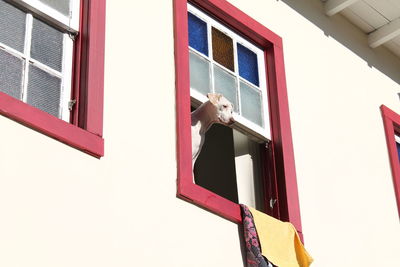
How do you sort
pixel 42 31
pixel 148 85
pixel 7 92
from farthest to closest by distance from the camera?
pixel 148 85
pixel 42 31
pixel 7 92

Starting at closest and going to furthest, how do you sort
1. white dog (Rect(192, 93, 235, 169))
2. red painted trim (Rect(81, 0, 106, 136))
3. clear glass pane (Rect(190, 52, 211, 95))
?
red painted trim (Rect(81, 0, 106, 136)), white dog (Rect(192, 93, 235, 169)), clear glass pane (Rect(190, 52, 211, 95))

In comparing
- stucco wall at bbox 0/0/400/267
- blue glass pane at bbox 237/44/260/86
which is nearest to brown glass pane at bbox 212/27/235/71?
blue glass pane at bbox 237/44/260/86

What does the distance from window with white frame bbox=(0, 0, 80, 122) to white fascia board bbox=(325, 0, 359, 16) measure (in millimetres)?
3130

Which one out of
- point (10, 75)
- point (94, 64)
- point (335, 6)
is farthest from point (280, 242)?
point (335, 6)

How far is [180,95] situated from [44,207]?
5.14 ft

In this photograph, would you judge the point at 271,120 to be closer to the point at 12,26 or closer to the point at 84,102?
the point at 84,102

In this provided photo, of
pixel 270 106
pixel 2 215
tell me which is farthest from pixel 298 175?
pixel 2 215

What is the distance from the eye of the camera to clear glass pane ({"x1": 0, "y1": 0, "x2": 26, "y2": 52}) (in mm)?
5242

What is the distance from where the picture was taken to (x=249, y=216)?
602 cm

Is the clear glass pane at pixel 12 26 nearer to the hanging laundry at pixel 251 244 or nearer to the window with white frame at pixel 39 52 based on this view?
the window with white frame at pixel 39 52

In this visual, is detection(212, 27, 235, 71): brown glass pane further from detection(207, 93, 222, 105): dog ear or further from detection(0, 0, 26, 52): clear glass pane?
detection(0, 0, 26, 52): clear glass pane

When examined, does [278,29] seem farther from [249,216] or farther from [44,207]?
[44,207]

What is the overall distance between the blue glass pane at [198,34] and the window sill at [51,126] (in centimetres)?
157

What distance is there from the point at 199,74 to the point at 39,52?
1.45 meters
